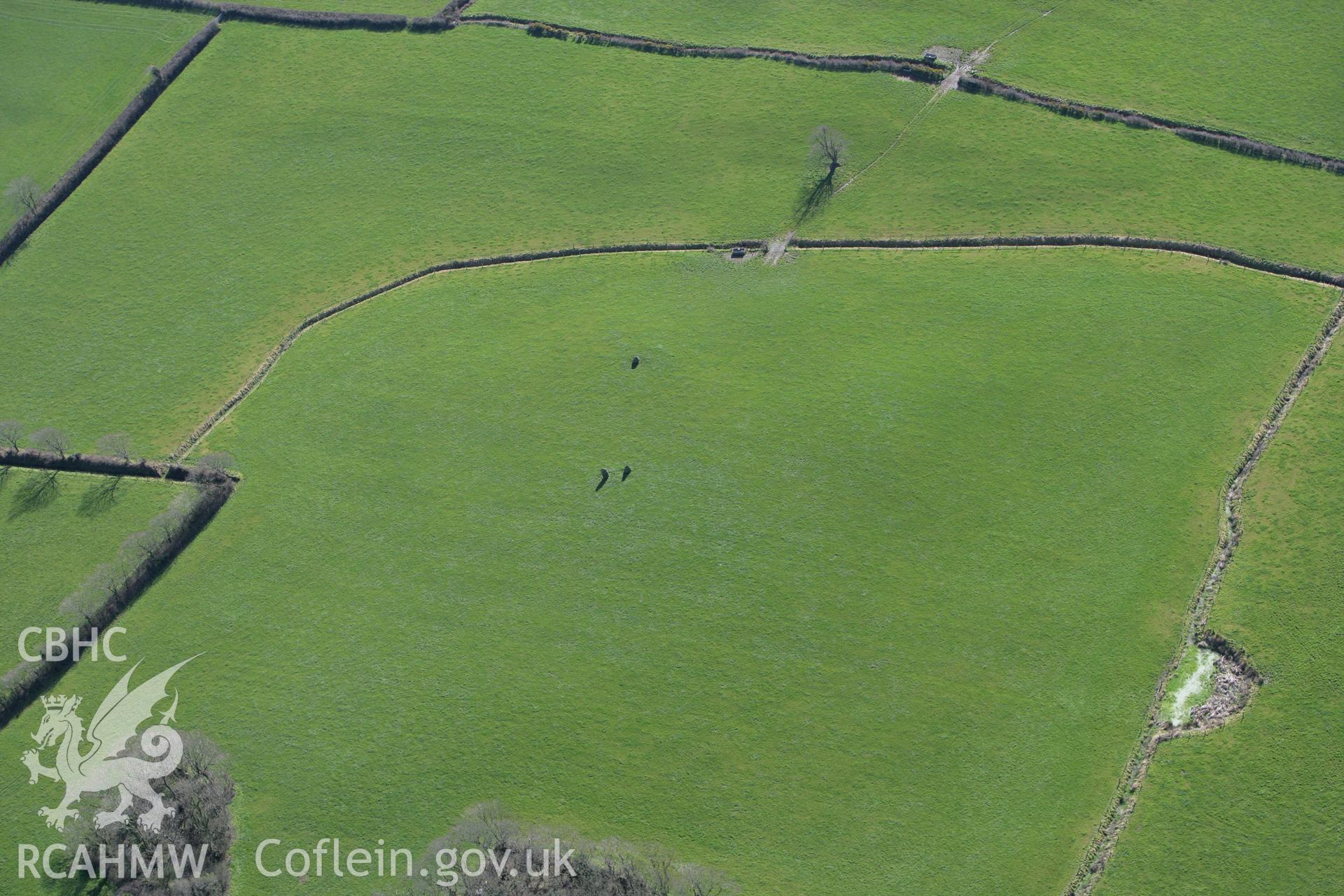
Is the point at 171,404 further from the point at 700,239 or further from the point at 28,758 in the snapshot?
the point at 700,239

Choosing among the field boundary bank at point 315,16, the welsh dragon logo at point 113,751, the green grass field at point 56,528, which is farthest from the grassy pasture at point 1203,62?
the welsh dragon logo at point 113,751

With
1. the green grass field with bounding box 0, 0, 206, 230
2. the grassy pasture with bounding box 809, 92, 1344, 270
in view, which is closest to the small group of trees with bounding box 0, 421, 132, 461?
the green grass field with bounding box 0, 0, 206, 230

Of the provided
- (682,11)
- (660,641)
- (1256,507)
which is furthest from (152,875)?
(682,11)

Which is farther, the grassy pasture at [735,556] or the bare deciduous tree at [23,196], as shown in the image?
the bare deciduous tree at [23,196]

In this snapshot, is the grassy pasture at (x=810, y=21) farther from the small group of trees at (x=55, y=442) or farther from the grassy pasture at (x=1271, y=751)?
the small group of trees at (x=55, y=442)

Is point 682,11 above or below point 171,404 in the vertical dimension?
above

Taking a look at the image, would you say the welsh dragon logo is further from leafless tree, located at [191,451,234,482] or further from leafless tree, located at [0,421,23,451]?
leafless tree, located at [0,421,23,451]

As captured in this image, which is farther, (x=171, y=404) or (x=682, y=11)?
(x=682, y=11)
